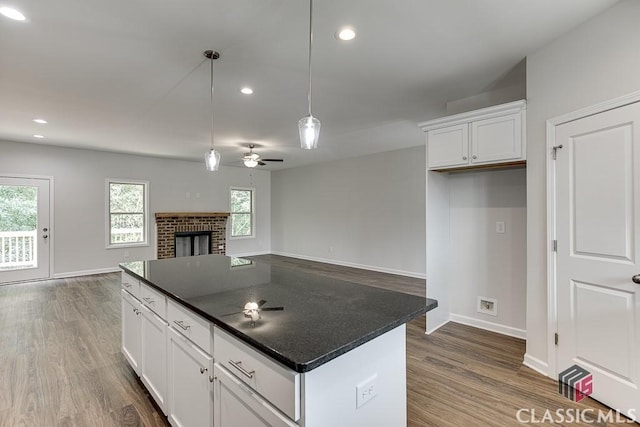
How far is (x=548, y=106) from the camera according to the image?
2.45m

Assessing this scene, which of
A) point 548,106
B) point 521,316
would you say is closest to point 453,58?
point 548,106

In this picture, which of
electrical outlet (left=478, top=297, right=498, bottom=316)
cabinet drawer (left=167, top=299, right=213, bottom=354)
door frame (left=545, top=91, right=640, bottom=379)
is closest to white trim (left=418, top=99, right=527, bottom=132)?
door frame (left=545, top=91, right=640, bottom=379)

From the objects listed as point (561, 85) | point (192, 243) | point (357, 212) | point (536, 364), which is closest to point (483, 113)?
point (561, 85)

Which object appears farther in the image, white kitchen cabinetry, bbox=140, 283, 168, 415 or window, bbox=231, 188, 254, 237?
window, bbox=231, 188, 254, 237

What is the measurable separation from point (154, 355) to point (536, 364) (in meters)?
2.91

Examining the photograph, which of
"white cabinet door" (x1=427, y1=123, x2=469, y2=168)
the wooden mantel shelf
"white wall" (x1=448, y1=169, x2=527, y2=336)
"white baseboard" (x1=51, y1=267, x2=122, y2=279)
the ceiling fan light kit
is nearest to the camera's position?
the ceiling fan light kit

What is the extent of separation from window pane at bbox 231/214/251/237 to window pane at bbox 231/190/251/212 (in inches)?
7.6

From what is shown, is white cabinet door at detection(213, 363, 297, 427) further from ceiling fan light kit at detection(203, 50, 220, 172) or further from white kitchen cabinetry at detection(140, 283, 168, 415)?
ceiling fan light kit at detection(203, 50, 220, 172)

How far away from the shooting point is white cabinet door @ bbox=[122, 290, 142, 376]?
2.34 meters

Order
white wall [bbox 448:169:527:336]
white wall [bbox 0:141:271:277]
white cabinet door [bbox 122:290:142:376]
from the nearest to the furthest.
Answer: white cabinet door [bbox 122:290:142:376]
white wall [bbox 448:169:527:336]
white wall [bbox 0:141:271:277]

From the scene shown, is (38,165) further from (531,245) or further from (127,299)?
(531,245)

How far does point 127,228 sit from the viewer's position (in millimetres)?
6906

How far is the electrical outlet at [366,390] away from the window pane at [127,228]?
7103 millimetres

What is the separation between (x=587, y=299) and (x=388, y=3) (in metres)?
2.41
